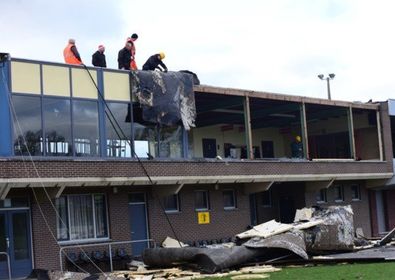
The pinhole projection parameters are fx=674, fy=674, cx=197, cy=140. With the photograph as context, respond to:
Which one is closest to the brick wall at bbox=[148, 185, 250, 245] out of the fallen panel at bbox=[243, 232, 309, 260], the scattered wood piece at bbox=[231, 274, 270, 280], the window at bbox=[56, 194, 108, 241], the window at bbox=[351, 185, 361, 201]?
the window at bbox=[56, 194, 108, 241]

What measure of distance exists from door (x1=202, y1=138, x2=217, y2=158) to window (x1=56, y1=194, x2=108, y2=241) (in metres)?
12.8

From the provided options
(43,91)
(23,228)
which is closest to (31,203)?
(23,228)

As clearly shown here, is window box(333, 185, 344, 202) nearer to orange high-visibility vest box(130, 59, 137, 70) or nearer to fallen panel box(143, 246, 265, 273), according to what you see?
orange high-visibility vest box(130, 59, 137, 70)

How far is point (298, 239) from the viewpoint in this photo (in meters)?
22.6

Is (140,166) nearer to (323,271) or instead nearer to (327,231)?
(327,231)

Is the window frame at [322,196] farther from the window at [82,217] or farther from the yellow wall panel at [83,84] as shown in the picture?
the yellow wall panel at [83,84]

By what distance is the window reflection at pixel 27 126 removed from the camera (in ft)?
71.2

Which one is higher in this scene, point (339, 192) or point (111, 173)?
point (111, 173)

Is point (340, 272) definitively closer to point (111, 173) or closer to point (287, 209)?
point (111, 173)

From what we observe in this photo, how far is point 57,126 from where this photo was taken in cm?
2283

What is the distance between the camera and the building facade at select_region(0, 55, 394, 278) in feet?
71.5

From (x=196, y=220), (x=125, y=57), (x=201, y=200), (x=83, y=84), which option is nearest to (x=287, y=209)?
(x=201, y=200)

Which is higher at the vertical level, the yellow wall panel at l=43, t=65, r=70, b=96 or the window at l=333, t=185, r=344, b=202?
the yellow wall panel at l=43, t=65, r=70, b=96

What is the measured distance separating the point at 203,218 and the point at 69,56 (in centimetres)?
879
